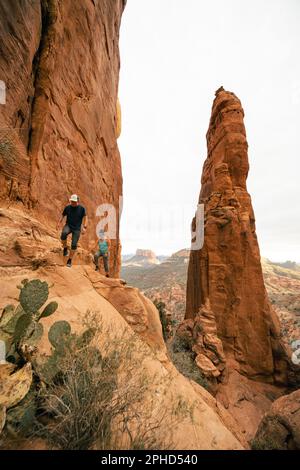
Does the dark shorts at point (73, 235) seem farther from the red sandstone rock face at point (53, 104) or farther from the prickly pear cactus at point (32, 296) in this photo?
the prickly pear cactus at point (32, 296)

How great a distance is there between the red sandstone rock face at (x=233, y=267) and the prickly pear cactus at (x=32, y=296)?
1352 centimetres

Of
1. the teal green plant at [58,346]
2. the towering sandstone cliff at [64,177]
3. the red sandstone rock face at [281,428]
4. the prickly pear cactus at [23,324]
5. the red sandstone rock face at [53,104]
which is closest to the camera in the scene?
the teal green plant at [58,346]

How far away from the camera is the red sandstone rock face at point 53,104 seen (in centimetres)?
532

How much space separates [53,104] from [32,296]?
7.12 meters

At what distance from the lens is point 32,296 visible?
8.06 ft

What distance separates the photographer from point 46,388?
195 cm

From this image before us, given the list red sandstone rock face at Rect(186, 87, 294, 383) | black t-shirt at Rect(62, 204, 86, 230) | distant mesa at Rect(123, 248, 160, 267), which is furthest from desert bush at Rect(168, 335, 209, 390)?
distant mesa at Rect(123, 248, 160, 267)

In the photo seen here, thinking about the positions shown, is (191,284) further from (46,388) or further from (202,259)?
(46,388)

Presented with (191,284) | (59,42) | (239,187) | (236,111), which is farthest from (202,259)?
(59,42)

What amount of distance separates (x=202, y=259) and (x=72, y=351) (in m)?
16.4

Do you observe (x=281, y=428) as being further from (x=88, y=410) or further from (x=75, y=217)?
(x=75, y=217)

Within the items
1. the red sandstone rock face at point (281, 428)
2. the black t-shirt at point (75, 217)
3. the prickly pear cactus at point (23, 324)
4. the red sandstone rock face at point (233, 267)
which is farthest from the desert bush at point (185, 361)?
the prickly pear cactus at point (23, 324)

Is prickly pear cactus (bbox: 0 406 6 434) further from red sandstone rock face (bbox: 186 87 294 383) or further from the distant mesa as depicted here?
the distant mesa

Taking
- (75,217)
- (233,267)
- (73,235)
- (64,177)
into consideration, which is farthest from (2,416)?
(233,267)
